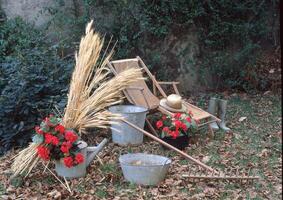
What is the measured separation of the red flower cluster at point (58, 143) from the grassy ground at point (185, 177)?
0.27 m

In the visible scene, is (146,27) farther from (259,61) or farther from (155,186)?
(155,186)

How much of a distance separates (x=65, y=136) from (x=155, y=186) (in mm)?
929

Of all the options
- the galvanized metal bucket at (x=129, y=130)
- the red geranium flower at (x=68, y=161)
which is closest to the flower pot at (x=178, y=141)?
the galvanized metal bucket at (x=129, y=130)

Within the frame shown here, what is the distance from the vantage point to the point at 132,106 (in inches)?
232

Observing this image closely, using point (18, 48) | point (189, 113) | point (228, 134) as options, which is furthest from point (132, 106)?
point (18, 48)

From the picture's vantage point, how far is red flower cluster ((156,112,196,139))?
5.45m

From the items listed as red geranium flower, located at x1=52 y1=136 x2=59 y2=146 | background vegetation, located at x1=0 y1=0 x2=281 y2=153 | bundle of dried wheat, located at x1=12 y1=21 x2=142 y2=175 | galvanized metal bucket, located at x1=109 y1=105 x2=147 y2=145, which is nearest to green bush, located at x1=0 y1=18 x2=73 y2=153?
galvanized metal bucket, located at x1=109 y1=105 x2=147 y2=145

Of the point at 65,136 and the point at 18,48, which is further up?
the point at 18,48

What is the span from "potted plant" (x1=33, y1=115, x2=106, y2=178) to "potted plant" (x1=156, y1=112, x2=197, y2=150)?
1.25m

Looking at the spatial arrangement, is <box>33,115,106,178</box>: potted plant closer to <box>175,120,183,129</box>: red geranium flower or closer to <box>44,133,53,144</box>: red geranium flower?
<box>44,133,53,144</box>: red geranium flower

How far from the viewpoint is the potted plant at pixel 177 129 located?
546 cm

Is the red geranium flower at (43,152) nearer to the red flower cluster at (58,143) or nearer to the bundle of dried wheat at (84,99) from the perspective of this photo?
the red flower cluster at (58,143)

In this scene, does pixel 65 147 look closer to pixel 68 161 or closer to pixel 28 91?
pixel 68 161

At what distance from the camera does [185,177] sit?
4547 mm
